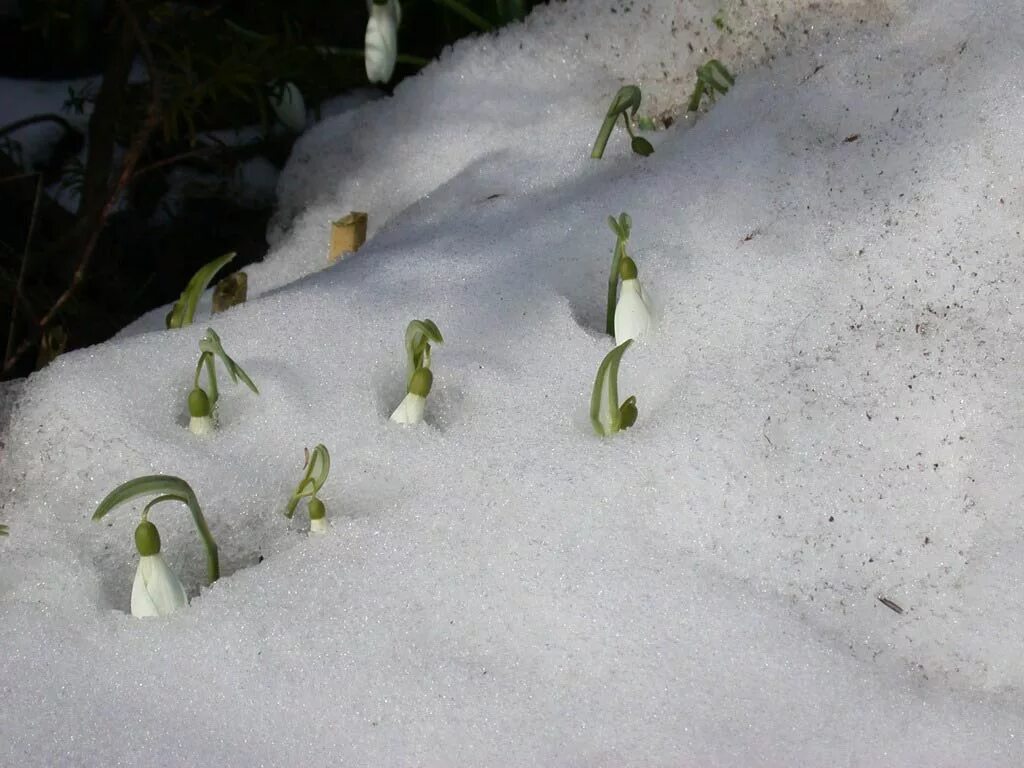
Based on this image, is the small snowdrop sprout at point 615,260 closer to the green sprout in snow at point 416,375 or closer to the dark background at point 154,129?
the green sprout in snow at point 416,375

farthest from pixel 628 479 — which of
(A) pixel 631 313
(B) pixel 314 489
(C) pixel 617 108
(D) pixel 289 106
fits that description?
(D) pixel 289 106

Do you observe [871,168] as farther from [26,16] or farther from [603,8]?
[26,16]

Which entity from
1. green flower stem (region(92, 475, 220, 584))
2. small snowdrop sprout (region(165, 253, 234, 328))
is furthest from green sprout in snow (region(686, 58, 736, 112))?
green flower stem (region(92, 475, 220, 584))

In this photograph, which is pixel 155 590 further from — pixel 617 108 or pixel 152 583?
pixel 617 108

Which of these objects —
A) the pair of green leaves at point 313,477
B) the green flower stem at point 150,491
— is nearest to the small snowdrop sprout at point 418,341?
the pair of green leaves at point 313,477

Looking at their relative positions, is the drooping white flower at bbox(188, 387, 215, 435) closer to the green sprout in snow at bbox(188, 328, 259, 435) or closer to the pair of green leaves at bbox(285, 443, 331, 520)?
the green sprout in snow at bbox(188, 328, 259, 435)

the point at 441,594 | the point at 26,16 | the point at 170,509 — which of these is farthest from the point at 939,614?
the point at 26,16
